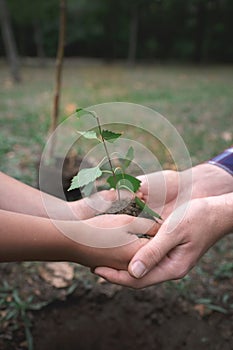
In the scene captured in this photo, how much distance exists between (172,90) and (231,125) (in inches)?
110

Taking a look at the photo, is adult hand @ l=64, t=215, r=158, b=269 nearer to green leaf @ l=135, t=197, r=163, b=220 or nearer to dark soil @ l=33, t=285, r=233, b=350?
green leaf @ l=135, t=197, r=163, b=220

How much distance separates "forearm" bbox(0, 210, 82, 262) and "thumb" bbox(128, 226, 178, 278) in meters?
0.17

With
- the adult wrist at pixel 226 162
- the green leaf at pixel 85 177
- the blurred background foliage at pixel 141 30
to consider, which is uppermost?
the green leaf at pixel 85 177

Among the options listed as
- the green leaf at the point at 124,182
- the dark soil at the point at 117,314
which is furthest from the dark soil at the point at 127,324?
the green leaf at the point at 124,182

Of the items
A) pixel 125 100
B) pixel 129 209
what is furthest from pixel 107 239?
pixel 125 100

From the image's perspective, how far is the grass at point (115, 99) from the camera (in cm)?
292

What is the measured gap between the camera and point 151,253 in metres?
1.03

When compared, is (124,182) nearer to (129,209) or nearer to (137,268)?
(129,209)

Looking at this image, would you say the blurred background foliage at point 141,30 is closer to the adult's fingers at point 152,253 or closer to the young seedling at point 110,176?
the young seedling at point 110,176

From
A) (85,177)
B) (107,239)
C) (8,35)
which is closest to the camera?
(85,177)

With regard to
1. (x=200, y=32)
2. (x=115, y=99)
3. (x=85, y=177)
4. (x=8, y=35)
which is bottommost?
(x=200, y=32)

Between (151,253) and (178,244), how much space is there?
0.10m

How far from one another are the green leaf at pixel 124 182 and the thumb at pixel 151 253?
146mm

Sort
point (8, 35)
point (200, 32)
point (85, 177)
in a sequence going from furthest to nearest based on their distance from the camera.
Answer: point (200, 32), point (8, 35), point (85, 177)
